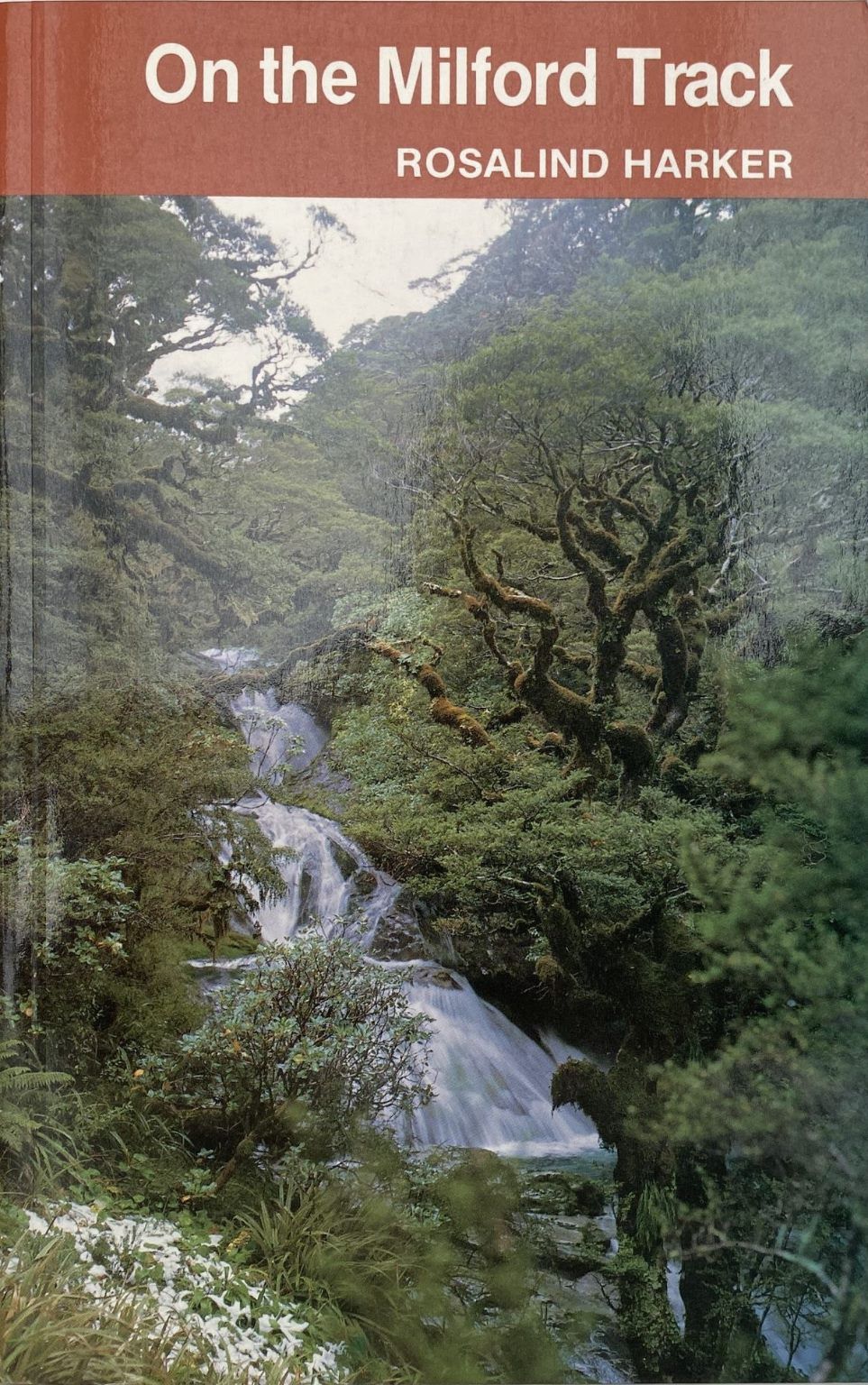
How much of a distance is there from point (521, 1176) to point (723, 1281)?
548 millimetres

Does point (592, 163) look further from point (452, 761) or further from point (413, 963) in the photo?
point (413, 963)

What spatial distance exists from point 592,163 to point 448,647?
1.28 metres

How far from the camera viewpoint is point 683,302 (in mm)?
2633

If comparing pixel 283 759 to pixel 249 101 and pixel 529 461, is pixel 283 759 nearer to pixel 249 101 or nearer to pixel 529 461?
pixel 529 461

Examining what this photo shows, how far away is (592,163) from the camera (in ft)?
8.68

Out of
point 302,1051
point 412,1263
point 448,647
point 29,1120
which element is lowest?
point 412,1263

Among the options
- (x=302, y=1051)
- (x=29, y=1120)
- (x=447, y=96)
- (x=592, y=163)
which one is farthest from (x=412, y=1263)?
(x=447, y=96)

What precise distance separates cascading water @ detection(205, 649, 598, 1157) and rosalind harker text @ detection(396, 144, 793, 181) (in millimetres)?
1353

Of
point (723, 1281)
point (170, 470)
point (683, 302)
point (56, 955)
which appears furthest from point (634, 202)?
point (723, 1281)

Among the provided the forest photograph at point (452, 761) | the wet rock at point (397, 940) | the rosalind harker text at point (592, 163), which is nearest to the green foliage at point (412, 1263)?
the forest photograph at point (452, 761)

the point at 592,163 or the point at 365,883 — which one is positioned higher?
the point at 592,163

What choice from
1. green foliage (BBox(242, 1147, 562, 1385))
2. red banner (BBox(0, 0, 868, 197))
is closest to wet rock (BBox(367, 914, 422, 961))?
green foliage (BBox(242, 1147, 562, 1385))

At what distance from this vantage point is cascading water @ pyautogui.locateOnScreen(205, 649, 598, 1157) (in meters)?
2.58

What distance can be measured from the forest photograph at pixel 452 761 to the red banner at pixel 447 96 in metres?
0.10
